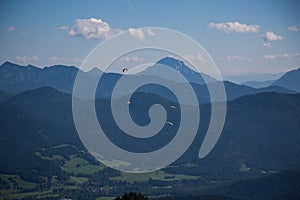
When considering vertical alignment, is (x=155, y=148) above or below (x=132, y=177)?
above

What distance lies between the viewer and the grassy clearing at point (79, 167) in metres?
157

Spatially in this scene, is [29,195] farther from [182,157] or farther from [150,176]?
[182,157]

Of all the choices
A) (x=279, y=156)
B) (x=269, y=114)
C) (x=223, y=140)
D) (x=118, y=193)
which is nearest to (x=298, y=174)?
Result: (x=118, y=193)

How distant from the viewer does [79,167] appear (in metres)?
163

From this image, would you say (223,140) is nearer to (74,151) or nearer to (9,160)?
(74,151)

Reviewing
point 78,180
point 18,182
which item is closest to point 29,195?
point 18,182

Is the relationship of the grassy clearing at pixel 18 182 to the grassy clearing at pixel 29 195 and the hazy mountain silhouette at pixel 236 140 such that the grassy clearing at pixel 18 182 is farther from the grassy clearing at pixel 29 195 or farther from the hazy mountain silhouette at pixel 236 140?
the hazy mountain silhouette at pixel 236 140

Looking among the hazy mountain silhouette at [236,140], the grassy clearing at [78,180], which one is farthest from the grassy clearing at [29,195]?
the hazy mountain silhouette at [236,140]

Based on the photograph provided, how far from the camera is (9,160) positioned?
15750cm

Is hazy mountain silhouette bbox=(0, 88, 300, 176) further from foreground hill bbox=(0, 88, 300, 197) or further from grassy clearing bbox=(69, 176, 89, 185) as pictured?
grassy clearing bbox=(69, 176, 89, 185)

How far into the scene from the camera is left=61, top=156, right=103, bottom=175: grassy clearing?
156875mm

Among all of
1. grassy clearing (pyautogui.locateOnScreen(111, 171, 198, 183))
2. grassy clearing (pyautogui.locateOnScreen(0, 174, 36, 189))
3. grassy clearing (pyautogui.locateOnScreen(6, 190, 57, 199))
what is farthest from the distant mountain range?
grassy clearing (pyautogui.locateOnScreen(6, 190, 57, 199))

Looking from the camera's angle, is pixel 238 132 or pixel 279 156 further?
pixel 238 132

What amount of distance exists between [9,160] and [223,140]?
277ft
